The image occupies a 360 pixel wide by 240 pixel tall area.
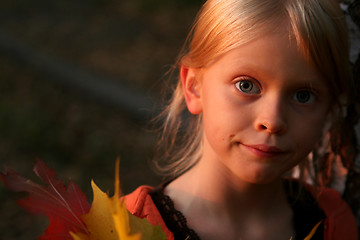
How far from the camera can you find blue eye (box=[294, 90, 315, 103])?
146 centimetres

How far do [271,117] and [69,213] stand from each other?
0.62 m

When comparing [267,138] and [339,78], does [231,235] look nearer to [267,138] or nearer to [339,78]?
[267,138]

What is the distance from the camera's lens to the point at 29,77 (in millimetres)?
5539

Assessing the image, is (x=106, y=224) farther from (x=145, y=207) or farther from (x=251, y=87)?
(x=251, y=87)

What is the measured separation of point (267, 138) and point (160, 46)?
4.50 metres

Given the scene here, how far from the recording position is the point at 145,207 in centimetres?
160

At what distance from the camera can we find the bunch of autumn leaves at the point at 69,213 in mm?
1205

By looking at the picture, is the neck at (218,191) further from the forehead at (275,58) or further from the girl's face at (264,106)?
the forehead at (275,58)

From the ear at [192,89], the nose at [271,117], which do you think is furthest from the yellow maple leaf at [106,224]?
the ear at [192,89]

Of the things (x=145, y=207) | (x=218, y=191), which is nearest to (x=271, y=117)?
(x=218, y=191)

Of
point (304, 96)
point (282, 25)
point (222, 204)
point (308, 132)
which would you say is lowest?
point (222, 204)

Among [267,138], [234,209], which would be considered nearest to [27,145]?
[234,209]

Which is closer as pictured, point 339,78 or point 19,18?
point 339,78

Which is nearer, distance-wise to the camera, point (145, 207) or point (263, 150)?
point (263, 150)
